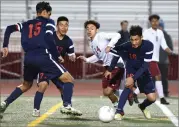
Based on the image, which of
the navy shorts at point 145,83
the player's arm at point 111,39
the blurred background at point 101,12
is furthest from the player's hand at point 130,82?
the blurred background at point 101,12

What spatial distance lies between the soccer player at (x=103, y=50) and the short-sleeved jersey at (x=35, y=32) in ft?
3.25

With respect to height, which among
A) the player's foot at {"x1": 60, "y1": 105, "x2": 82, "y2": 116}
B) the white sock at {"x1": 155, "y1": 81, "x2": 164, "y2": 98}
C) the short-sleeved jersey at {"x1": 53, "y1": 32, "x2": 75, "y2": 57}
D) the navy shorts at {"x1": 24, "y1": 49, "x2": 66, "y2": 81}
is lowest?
the white sock at {"x1": 155, "y1": 81, "x2": 164, "y2": 98}

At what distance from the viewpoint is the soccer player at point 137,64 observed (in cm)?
946

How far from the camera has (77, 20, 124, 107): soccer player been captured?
1036 centimetres

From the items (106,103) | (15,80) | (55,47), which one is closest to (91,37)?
(55,47)

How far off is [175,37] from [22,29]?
15.0 m

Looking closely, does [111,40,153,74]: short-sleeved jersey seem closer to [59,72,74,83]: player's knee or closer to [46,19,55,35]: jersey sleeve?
[59,72,74,83]: player's knee

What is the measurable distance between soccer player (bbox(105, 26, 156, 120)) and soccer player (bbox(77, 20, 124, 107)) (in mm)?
521

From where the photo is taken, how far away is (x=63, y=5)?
24781 mm

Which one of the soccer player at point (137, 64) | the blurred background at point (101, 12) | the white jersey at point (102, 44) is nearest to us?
the soccer player at point (137, 64)

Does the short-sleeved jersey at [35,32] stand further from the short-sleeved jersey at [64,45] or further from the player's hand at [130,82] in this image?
the player's hand at [130,82]

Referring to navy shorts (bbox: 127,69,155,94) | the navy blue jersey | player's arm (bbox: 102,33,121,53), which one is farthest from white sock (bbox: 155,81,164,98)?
the navy blue jersey

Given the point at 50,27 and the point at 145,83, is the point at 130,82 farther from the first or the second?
the point at 50,27

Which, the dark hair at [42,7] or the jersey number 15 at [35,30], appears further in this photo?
the dark hair at [42,7]
